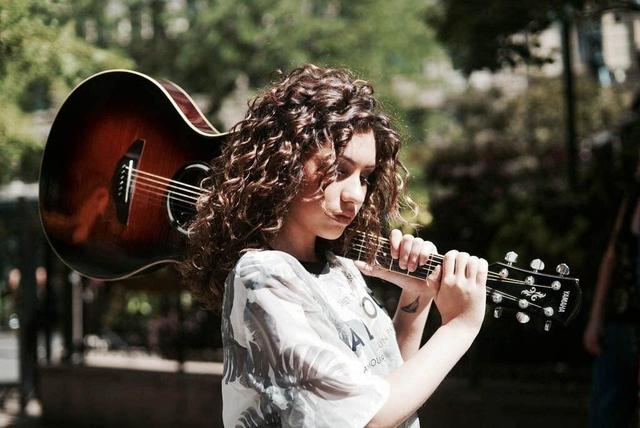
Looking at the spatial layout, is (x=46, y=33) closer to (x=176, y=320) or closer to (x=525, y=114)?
(x=176, y=320)

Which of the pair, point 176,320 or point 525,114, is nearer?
point 176,320

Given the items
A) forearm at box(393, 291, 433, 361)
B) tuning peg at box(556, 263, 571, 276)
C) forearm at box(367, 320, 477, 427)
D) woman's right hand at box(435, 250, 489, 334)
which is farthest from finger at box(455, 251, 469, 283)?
forearm at box(393, 291, 433, 361)

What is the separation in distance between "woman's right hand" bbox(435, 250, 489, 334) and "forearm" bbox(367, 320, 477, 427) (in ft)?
0.09

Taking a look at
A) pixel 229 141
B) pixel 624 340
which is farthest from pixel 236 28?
pixel 229 141

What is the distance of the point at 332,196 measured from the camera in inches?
73.0

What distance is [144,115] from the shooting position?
2.53m

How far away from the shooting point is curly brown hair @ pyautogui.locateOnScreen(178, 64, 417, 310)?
1863mm

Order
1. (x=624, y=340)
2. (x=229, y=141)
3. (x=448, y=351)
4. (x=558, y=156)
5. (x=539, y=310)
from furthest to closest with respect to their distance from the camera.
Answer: (x=558, y=156), (x=624, y=340), (x=229, y=141), (x=539, y=310), (x=448, y=351)

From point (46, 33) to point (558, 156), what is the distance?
39.4 ft

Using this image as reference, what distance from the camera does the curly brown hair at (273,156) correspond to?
6.11ft

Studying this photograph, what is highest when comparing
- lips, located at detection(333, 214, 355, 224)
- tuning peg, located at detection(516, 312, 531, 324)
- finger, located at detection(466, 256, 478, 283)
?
lips, located at detection(333, 214, 355, 224)

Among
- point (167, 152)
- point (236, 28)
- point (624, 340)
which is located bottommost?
point (624, 340)

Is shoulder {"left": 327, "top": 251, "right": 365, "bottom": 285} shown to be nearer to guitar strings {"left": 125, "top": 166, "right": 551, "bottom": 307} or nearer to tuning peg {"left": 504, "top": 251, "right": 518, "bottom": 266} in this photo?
guitar strings {"left": 125, "top": 166, "right": 551, "bottom": 307}

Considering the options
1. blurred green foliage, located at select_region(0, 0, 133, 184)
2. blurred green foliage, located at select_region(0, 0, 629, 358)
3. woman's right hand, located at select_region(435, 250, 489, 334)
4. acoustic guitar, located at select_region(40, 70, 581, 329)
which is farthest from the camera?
blurred green foliage, located at select_region(0, 0, 629, 358)
